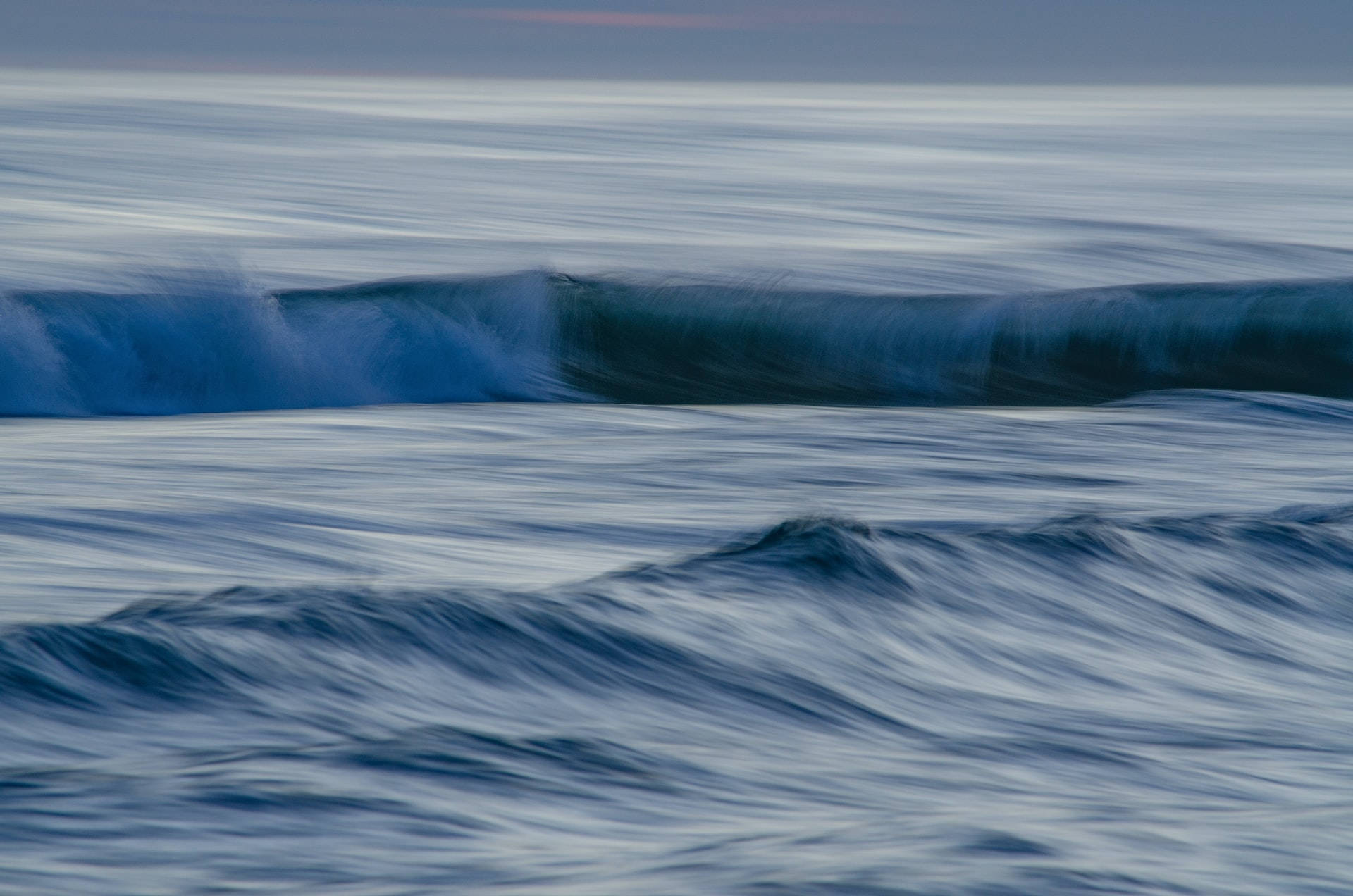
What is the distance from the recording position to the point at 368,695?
3.70m

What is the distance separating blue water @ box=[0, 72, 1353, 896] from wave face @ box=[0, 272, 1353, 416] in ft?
0.14

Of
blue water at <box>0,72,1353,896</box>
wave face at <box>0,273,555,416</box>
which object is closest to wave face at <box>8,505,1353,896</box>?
blue water at <box>0,72,1353,896</box>

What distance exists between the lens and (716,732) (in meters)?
3.71

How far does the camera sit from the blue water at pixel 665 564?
3053 millimetres

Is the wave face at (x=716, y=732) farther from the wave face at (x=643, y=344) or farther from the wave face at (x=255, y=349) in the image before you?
the wave face at (x=643, y=344)

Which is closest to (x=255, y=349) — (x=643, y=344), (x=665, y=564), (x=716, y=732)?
(x=643, y=344)

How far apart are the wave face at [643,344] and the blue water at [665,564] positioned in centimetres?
4

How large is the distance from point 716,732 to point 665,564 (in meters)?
1.36

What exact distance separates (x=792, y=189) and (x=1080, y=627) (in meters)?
17.7

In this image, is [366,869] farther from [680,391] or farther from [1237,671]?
[680,391]

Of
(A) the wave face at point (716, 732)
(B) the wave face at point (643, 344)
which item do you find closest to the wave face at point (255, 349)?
(B) the wave face at point (643, 344)

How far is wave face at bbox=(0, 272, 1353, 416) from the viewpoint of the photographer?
30.9 ft

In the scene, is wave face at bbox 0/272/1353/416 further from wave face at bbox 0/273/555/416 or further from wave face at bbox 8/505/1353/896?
Answer: wave face at bbox 8/505/1353/896

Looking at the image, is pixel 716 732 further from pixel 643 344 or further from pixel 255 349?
pixel 643 344
